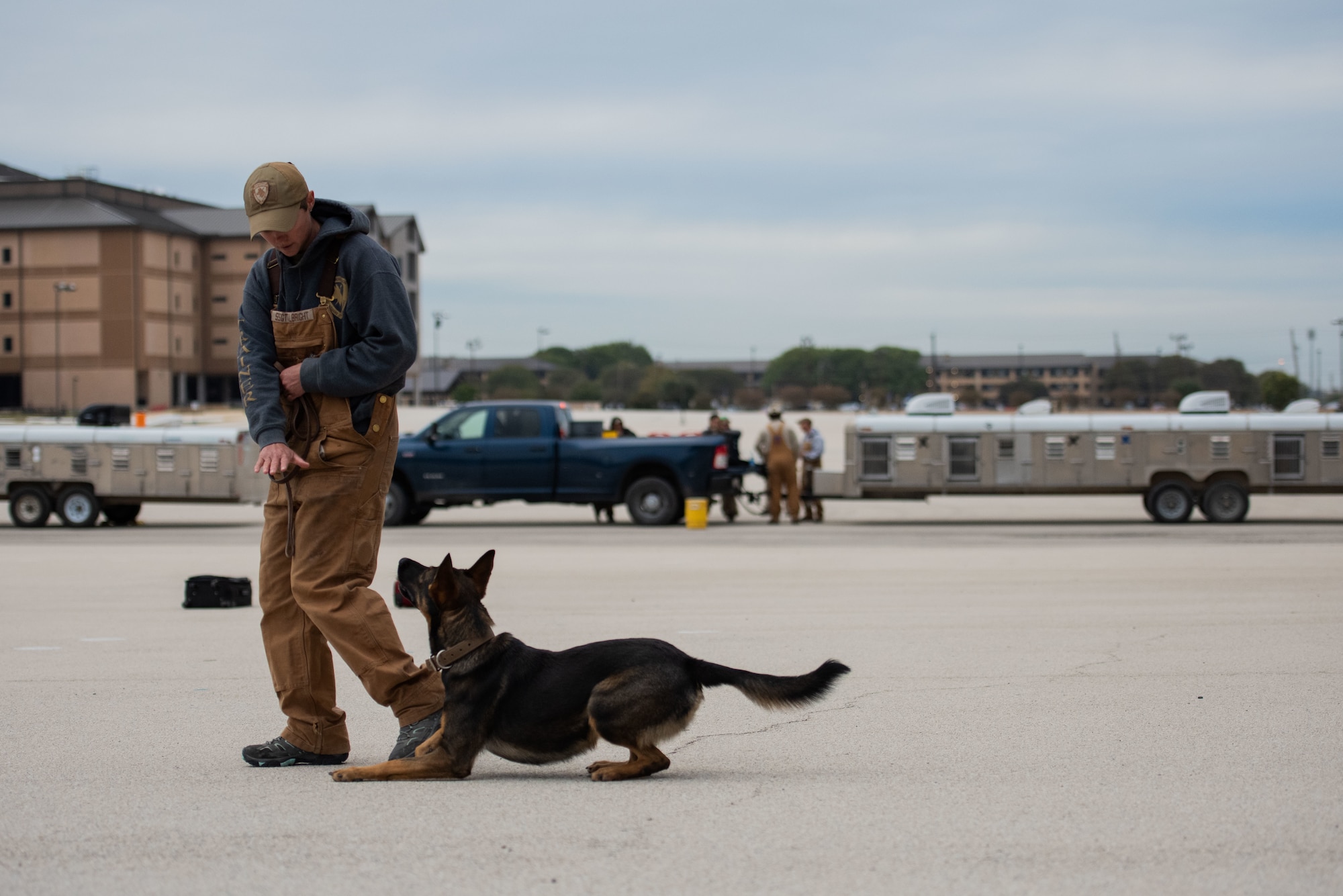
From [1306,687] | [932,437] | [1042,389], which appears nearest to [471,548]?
[932,437]

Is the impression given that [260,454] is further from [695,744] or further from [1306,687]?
[1306,687]

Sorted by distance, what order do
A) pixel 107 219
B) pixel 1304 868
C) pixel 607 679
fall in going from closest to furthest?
pixel 1304 868 < pixel 607 679 < pixel 107 219

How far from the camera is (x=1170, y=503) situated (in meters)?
23.8

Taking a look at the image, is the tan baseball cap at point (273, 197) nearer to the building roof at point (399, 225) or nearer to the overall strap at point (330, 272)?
the overall strap at point (330, 272)

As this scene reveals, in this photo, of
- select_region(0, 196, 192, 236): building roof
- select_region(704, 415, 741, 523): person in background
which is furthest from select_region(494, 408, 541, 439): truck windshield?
select_region(0, 196, 192, 236): building roof

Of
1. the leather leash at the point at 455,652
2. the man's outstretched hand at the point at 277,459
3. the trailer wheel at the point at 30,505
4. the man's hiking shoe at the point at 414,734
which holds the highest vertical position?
the man's outstretched hand at the point at 277,459

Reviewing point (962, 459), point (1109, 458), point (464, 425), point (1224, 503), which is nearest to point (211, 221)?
point (464, 425)

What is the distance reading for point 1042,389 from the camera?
159 m

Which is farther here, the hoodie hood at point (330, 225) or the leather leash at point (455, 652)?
the hoodie hood at point (330, 225)

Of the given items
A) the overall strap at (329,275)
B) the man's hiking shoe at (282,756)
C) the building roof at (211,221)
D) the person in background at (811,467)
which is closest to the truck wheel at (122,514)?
the person in background at (811,467)

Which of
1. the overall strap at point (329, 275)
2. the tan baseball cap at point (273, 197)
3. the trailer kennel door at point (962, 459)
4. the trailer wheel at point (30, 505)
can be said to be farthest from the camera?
the trailer kennel door at point (962, 459)

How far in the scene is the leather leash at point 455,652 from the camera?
5.02 meters

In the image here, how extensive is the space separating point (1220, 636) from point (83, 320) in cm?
9253

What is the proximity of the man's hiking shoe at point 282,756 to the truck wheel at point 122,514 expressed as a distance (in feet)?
67.9
